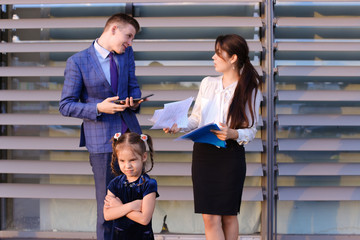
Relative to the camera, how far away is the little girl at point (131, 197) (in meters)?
2.52

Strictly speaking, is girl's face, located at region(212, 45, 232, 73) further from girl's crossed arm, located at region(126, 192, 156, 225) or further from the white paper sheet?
girl's crossed arm, located at region(126, 192, 156, 225)

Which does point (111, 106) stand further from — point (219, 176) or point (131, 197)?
point (219, 176)

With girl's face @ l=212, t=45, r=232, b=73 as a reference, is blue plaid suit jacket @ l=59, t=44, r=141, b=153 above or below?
below

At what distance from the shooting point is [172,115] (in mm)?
Result: 2842

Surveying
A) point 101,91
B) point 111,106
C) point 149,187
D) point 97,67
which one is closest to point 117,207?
point 149,187

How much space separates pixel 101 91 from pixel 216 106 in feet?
2.50

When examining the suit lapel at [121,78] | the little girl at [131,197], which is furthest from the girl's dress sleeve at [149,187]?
the suit lapel at [121,78]

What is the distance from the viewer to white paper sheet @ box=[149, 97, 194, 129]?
2.80 m

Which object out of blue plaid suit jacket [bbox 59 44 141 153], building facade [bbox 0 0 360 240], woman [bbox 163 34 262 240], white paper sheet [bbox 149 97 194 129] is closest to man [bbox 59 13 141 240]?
blue plaid suit jacket [bbox 59 44 141 153]

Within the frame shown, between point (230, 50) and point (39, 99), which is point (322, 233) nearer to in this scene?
point (230, 50)

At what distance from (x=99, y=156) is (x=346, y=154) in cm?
249

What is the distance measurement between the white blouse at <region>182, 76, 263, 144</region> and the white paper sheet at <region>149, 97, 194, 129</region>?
16 centimetres

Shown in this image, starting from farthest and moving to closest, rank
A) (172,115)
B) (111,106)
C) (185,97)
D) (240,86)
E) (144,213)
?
(185,97), (240,86), (172,115), (111,106), (144,213)

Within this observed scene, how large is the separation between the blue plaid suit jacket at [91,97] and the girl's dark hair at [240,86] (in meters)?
0.64
